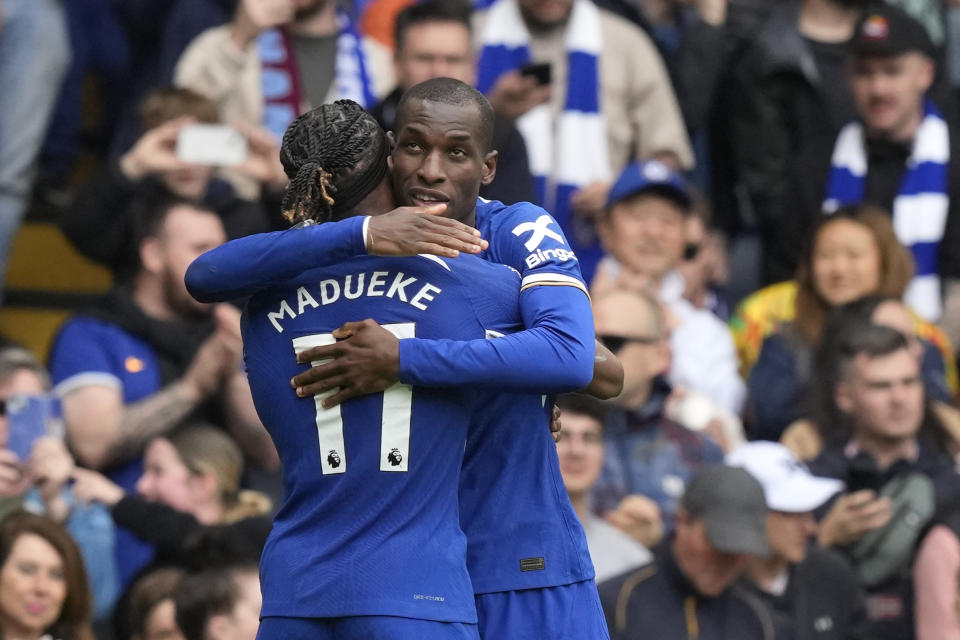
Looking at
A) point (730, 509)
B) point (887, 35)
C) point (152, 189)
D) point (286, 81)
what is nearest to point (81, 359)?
point (152, 189)

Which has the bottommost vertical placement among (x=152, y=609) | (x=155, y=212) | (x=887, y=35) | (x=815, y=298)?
(x=152, y=609)

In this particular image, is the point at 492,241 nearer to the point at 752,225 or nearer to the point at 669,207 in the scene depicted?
the point at 669,207

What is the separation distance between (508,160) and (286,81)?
4.84 ft

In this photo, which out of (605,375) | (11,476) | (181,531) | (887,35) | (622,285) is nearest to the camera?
(605,375)

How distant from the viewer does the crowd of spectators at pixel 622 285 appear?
6.96 metres

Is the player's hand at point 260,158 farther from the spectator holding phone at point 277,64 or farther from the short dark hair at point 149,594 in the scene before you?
the short dark hair at point 149,594

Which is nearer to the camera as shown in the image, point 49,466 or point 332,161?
point 332,161

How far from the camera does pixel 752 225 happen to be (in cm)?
992

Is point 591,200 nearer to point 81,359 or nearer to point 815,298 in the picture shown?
point 815,298

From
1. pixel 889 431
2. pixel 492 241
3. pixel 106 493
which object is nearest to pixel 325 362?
pixel 492 241

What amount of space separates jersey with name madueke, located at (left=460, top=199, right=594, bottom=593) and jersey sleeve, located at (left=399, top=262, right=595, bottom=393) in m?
0.12

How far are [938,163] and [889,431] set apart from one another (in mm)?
2118

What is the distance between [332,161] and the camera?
434 centimetres

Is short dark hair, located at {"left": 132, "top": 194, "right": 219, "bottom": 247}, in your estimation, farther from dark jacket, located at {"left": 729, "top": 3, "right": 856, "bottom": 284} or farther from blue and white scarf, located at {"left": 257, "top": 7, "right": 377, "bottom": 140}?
dark jacket, located at {"left": 729, "top": 3, "right": 856, "bottom": 284}
